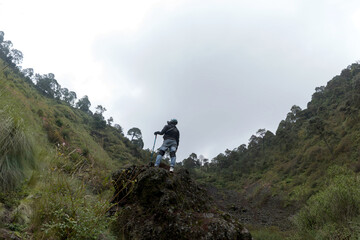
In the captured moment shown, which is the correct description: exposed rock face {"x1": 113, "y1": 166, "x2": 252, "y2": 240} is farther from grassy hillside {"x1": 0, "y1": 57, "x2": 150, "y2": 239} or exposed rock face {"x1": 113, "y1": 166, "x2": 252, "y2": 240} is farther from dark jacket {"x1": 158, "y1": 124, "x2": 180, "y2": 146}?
dark jacket {"x1": 158, "y1": 124, "x2": 180, "y2": 146}

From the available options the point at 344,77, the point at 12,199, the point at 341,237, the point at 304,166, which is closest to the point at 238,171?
the point at 304,166

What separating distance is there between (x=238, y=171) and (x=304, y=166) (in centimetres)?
2012

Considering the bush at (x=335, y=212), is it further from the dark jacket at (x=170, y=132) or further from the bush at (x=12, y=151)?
the bush at (x=12, y=151)

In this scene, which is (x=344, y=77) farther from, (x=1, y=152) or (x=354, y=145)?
(x=1, y=152)

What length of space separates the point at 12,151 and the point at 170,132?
4106 millimetres

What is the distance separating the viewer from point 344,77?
6141cm

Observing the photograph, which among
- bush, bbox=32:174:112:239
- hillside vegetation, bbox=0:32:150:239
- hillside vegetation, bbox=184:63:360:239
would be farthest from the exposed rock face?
hillside vegetation, bbox=184:63:360:239

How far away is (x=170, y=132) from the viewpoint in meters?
6.61

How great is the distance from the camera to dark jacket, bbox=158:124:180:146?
21.6 ft

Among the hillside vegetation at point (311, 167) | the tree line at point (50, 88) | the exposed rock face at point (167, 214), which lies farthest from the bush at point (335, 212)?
the tree line at point (50, 88)

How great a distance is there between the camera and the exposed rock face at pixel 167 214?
3.73 meters

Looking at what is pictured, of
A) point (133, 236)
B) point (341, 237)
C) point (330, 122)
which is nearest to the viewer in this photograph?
point (133, 236)

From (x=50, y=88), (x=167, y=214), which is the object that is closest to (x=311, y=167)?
(x=167, y=214)

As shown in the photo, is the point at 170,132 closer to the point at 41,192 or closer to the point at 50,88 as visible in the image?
the point at 41,192
